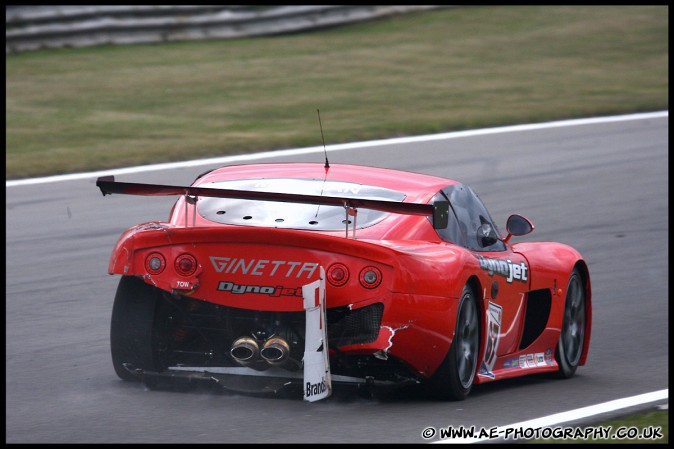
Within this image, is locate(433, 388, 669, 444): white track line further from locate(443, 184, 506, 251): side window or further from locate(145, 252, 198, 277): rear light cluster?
locate(145, 252, 198, 277): rear light cluster

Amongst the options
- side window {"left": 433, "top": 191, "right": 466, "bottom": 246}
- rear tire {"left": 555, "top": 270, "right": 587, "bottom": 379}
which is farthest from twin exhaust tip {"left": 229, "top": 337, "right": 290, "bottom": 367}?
rear tire {"left": 555, "top": 270, "right": 587, "bottom": 379}

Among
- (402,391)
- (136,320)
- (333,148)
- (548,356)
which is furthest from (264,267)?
(333,148)

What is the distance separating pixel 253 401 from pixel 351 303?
71 centimetres

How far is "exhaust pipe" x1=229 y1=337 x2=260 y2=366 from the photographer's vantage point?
20.5 ft

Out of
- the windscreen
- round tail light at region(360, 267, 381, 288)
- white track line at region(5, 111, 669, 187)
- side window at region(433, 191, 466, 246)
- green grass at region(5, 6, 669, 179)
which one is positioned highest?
green grass at region(5, 6, 669, 179)

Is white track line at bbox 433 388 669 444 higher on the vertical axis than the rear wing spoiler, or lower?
lower

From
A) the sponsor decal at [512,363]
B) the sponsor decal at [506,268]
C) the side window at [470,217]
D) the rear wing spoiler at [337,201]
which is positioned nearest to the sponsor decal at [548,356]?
the sponsor decal at [512,363]

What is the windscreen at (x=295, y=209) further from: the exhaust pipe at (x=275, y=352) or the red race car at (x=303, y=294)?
the exhaust pipe at (x=275, y=352)

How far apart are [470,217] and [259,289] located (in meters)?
1.69

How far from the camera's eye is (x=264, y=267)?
20.5 ft

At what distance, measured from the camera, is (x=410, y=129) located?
1828cm

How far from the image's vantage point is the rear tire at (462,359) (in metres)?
6.47

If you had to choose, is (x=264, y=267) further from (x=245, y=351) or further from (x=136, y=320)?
(x=136, y=320)

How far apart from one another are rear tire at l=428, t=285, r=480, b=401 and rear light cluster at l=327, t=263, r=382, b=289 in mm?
542
